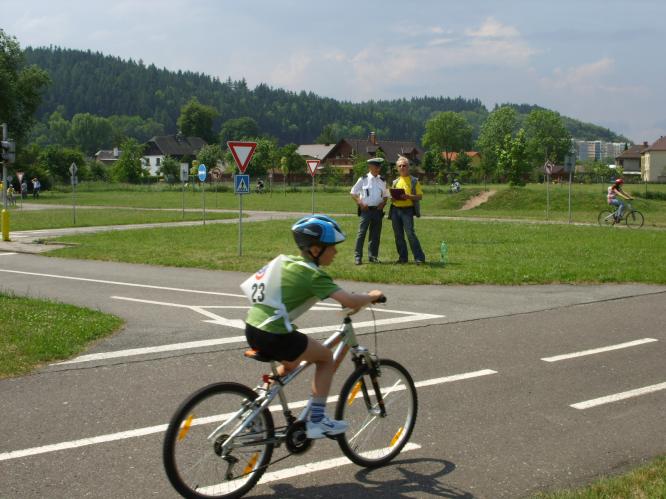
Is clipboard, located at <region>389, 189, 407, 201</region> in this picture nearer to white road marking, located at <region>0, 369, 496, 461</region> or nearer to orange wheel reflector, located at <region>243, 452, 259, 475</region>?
white road marking, located at <region>0, 369, 496, 461</region>

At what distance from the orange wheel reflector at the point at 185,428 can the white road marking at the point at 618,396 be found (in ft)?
10.8

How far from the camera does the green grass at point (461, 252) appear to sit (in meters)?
13.7

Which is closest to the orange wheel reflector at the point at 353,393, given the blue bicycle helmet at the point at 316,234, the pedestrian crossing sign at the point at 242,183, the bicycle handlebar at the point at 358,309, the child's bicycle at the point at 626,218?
the bicycle handlebar at the point at 358,309

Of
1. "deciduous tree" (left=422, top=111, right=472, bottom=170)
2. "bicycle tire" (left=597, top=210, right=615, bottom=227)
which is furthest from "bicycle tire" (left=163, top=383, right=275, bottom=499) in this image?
"deciduous tree" (left=422, top=111, right=472, bottom=170)

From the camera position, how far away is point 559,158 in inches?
5955

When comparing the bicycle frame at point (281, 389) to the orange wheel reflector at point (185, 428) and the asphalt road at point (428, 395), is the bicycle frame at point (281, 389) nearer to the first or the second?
the orange wheel reflector at point (185, 428)

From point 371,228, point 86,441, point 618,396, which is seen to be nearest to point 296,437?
point 86,441

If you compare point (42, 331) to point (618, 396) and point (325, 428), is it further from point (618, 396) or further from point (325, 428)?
point (618, 396)

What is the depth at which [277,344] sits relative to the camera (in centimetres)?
439

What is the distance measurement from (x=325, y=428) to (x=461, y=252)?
1350 cm

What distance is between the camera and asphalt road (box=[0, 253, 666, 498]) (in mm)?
4676

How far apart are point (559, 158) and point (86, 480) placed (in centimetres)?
15471

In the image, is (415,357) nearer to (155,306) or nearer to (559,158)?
(155,306)

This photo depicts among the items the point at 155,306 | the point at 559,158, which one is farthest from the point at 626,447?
the point at 559,158
